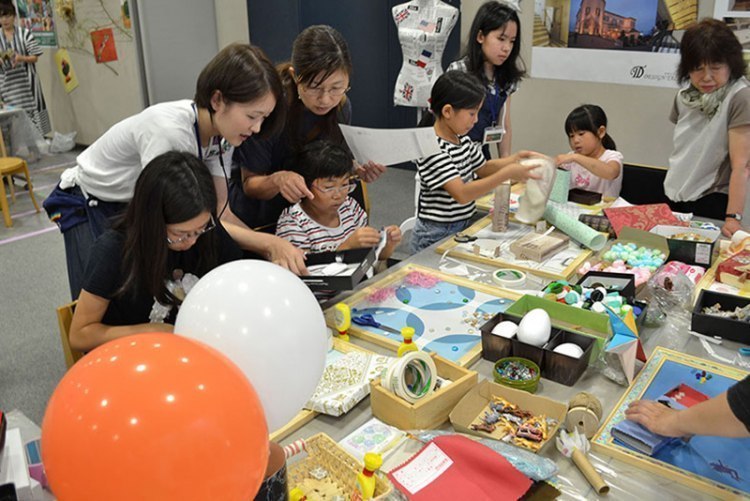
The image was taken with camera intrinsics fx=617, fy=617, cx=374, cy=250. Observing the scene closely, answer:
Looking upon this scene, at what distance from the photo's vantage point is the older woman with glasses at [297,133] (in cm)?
178

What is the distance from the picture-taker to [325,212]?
195 centimetres

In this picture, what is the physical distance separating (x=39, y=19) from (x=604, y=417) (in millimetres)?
7040

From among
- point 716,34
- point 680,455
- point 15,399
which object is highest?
point 716,34

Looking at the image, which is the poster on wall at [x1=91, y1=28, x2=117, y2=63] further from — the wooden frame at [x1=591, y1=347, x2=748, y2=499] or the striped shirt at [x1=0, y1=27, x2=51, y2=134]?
the wooden frame at [x1=591, y1=347, x2=748, y2=499]

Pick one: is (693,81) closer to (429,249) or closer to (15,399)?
(429,249)

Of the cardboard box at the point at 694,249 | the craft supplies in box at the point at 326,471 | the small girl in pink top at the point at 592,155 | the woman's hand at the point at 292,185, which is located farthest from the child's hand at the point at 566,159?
the craft supplies in box at the point at 326,471

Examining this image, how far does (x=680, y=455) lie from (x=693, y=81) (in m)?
1.67

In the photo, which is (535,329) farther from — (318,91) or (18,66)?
(18,66)

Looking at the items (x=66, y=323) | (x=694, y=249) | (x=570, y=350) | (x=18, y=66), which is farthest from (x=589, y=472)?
(x=18, y=66)

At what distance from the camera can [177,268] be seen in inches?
60.4

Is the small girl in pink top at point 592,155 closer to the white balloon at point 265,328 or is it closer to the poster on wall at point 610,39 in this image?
the poster on wall at point 610,39

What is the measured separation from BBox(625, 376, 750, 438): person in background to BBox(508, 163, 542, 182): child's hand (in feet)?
3.58

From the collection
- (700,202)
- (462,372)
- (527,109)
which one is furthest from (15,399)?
(527,109)

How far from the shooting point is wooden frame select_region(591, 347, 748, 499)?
1016mm
